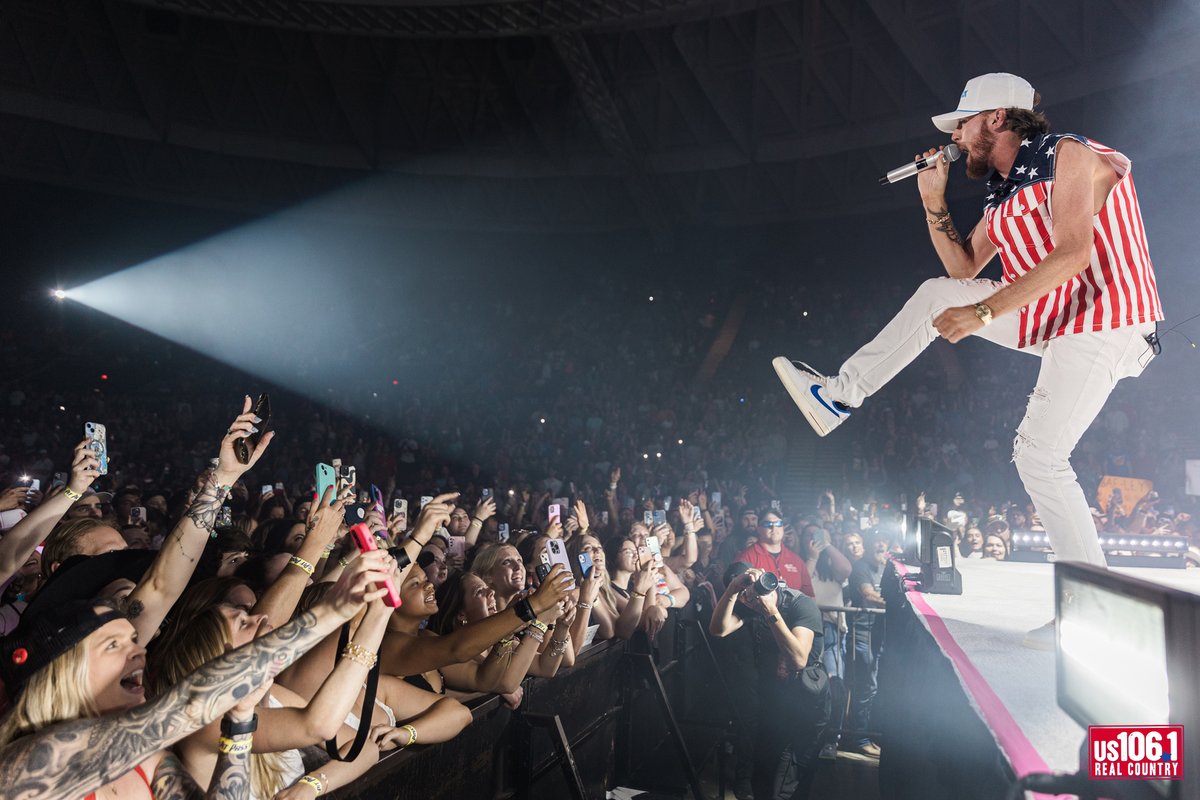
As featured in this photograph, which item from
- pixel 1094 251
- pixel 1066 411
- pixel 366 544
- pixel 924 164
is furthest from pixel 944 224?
pixel 366 544

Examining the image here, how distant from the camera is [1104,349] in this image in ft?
7.98

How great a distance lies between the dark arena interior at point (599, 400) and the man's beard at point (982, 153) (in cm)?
2

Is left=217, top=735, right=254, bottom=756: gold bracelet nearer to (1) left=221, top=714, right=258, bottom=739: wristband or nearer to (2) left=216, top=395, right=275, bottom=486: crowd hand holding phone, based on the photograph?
(1) left=221, top=714, right=258, bottom=739: wristband

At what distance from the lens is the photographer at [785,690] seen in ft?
14.3

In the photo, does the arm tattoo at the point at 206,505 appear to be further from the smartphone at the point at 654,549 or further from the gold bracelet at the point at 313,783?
the smartphone at the point at 654,549

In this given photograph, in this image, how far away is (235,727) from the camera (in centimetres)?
181

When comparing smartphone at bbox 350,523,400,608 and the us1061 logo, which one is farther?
smartphone at bbox 350,523,400,608

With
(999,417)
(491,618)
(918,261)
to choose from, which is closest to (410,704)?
(491,618)

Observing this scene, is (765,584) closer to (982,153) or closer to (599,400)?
(982,153)

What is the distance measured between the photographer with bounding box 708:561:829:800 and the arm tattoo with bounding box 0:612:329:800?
2954 millimetres

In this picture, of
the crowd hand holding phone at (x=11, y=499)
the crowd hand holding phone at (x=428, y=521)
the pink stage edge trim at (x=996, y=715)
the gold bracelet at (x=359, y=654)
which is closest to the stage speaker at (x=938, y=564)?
the pink stage edge trim at (x=996, y=715)

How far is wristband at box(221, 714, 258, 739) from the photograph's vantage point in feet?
5.92

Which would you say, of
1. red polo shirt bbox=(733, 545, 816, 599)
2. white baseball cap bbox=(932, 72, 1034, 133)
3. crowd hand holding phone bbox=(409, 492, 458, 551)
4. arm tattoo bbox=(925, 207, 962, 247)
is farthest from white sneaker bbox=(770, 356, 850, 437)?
red polo shirt bbox=(733, 545, 816, 599)

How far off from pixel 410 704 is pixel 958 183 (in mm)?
14747
